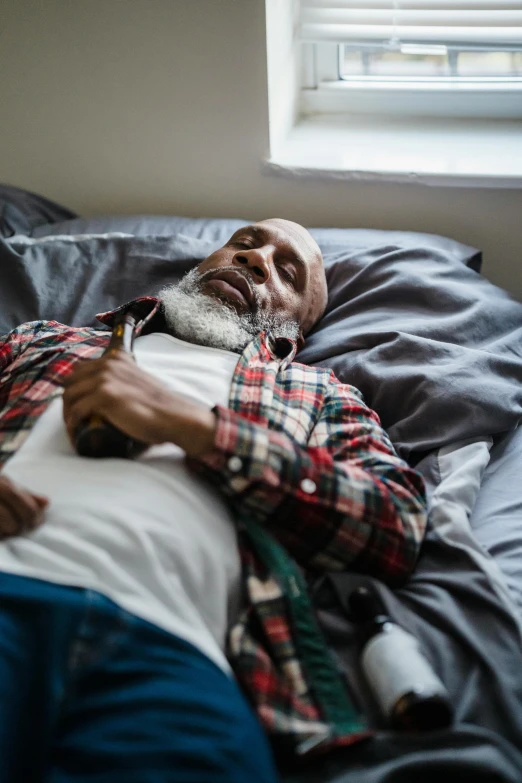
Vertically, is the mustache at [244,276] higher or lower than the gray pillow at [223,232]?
lower

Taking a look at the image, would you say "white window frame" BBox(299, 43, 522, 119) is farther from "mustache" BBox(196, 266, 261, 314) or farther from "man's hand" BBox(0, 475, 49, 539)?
"man's hand" BBox(0, 475, 49, 539)

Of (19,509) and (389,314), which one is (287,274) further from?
(19,509)

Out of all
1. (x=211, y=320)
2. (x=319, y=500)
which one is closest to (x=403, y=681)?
→ (x=319, y=500)

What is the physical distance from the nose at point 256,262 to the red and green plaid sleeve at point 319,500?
50 centimetres

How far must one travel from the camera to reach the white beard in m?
1.44

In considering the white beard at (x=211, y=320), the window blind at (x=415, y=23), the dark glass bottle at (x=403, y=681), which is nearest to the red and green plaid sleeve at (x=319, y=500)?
the dark glass bottle at (x=403, y=681)

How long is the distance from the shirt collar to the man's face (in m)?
0.06

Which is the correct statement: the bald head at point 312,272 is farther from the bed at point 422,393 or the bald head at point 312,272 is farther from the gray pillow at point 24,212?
the gray pillow at point 24,212

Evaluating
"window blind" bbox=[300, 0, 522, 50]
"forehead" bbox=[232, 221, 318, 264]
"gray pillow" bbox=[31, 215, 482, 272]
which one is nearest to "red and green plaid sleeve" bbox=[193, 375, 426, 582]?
"forehead" bbox=[232, 221, 318, 264]

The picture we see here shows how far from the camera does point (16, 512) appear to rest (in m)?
0.98

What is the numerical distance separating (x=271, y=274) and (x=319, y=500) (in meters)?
0.64

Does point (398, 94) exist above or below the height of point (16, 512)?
above

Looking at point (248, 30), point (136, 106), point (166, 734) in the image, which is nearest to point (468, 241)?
point (248, 30)

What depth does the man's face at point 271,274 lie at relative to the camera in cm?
151
